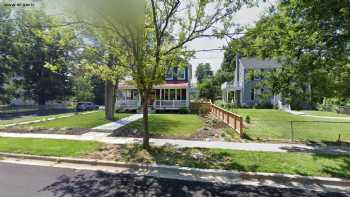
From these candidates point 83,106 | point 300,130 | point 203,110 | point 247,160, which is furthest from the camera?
point 83,106

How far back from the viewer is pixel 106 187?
5828 mm

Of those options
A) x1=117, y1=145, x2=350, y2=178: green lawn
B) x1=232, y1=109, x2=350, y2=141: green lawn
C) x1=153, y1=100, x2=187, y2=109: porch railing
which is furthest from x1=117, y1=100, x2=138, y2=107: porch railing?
x1=117, y1=145, x2=350, y2=178: green lawn

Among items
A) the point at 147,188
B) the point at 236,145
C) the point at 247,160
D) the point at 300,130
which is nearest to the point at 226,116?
the point at 300,130

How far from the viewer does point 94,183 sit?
6102mm

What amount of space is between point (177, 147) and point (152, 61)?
3.38 metres

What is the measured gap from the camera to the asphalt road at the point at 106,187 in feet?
17.9

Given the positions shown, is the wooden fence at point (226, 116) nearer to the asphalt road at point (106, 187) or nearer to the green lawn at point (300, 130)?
the green lawn at point (300, 130)

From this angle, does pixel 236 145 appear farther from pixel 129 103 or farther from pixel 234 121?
pixel 129 103

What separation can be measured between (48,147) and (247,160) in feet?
Answer: 23.6

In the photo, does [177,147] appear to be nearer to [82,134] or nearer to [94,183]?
[94,183]

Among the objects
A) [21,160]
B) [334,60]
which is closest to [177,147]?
[21,160]

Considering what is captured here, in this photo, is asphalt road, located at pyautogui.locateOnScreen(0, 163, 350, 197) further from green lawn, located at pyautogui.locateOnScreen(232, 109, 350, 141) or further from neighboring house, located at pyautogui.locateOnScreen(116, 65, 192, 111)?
neighboring house, located at pyautogui.locateOnScreen(116, 65, 192, 111)

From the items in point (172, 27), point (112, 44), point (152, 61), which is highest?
point (172, 27)

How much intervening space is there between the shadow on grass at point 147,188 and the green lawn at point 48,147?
250 centimetres
